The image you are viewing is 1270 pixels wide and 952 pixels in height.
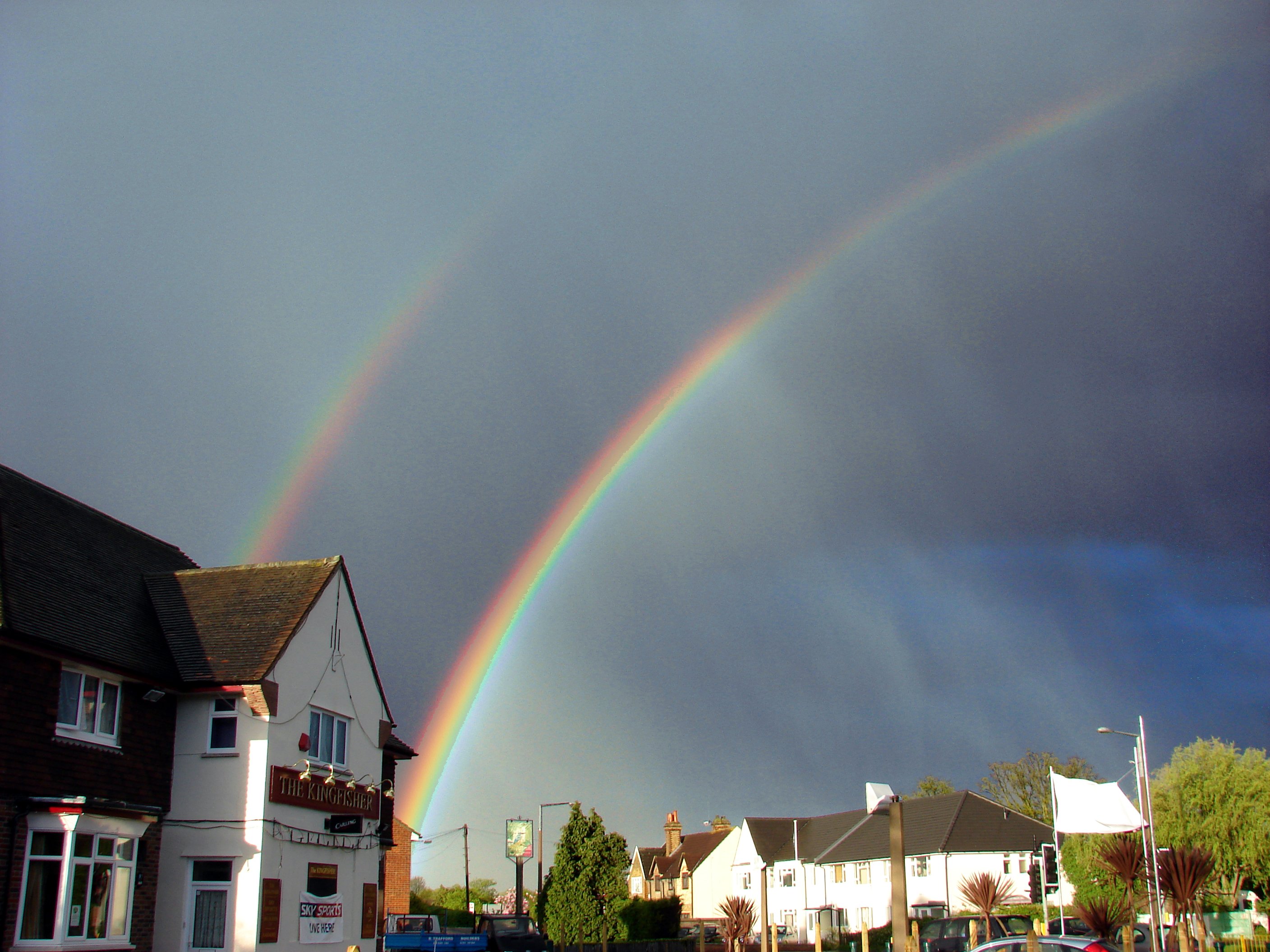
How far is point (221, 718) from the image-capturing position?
2791 cm

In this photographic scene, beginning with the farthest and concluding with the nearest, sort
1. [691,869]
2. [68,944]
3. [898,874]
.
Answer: [691,869], [68,944], [898,874]

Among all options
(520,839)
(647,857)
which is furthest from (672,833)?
(520,839)

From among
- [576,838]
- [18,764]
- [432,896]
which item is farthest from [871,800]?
[432,896]

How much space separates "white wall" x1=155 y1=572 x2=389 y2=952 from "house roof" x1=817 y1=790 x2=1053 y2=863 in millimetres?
46090

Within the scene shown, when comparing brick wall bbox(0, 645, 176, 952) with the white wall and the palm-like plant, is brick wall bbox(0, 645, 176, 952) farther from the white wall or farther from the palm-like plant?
the palm-like plant

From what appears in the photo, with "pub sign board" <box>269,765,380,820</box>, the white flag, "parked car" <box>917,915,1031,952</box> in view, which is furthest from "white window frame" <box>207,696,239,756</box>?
the white flag

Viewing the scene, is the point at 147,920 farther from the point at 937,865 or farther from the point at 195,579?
the point at 937,865

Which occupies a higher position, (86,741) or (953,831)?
(86,741)

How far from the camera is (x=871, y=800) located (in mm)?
14609

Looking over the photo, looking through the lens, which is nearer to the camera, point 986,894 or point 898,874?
point 898,874

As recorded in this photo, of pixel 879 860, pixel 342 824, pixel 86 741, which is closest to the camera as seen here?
pixel 86 741

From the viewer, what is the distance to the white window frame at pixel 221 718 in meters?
27.5

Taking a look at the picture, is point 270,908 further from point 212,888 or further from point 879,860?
point 879,860

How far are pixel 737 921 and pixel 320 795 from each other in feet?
49.2
